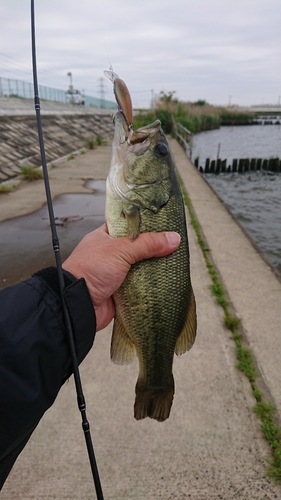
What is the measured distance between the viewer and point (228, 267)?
6.04 m

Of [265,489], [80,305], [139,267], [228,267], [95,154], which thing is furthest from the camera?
[95,154]

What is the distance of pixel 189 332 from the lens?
209 centimetres

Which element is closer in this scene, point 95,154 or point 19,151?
point 19,151

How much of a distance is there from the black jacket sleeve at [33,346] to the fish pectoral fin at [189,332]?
1.82 ft

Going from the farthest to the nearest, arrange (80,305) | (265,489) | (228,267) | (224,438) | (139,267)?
1. (228,267)
2. (224,438)
3. (265,489)
4. (139,267)
5. (80,305)

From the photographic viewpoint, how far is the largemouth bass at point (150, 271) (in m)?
1.96

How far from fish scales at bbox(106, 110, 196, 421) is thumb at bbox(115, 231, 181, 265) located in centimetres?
A: 5

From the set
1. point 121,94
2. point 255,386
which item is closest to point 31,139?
point 255,386

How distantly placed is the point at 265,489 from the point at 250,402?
779 mm

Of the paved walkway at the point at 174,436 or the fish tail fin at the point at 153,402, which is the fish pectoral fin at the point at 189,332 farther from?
the paved walkway at the point at 174,436

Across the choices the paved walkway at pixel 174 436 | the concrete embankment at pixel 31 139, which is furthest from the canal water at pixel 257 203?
the concrete embankment at pixel 31 139

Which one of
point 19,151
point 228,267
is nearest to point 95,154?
point 19,151

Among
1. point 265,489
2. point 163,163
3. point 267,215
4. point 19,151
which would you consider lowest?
point 267,215

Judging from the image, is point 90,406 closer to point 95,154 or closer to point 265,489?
point 265,489
